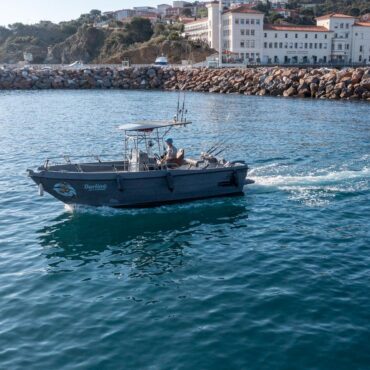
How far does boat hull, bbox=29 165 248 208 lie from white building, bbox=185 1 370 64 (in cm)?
8920

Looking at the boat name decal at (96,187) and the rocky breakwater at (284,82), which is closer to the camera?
the boat name decal at (96,187)

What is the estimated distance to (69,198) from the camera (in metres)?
20.6

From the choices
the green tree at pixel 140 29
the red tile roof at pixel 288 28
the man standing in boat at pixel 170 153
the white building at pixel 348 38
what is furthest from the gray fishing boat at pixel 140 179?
the green tree at pixel 140 29

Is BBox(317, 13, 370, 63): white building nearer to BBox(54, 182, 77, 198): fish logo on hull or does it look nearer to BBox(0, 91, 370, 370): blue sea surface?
BBox(0, 91, 370, 370): blue sea surface

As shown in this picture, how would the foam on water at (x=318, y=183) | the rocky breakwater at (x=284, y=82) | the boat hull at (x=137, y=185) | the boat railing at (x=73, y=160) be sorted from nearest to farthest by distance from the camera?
the boat hull at (x=137, y=185), the boat railing at (x=73, y=160), the foam on water at (x=318, y=183), the rocky breakwater at (x=284, y=82)

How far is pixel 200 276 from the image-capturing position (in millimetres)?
15141

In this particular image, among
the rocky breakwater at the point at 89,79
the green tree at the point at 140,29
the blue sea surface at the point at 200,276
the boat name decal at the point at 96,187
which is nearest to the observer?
the blue sea surface at the point at 200,276

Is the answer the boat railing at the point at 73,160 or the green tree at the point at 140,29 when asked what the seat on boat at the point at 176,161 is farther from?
the green tree at the point at 140,29

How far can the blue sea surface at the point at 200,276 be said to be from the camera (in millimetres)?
11398

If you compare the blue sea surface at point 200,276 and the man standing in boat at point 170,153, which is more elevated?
the man standing in boat at point 170,153

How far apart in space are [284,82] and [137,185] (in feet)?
177

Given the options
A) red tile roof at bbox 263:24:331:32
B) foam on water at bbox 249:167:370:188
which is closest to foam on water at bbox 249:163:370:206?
foam on water at bbox 249:167:370:188

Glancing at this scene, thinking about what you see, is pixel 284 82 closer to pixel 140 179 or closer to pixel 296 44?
pixel 296 44

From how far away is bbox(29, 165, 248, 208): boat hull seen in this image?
20.2 metres
